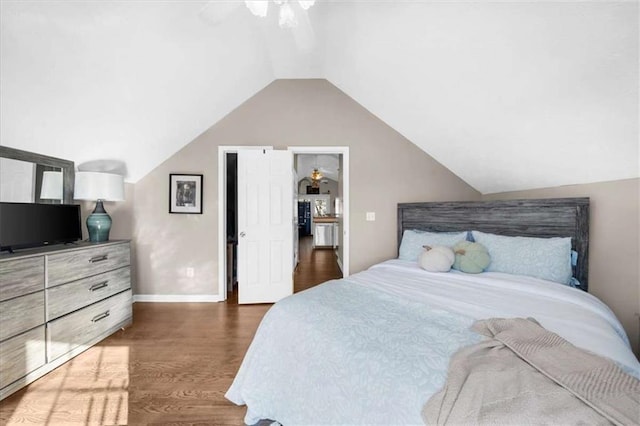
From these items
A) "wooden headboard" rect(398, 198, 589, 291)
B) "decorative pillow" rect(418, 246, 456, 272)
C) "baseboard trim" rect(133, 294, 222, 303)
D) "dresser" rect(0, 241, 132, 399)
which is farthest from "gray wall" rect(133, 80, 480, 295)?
"decorative pillow" rect(418, 246, 456, 272)

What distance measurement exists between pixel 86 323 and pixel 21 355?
453mm

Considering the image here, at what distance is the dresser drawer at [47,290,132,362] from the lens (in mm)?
1852

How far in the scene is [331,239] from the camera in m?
7.55

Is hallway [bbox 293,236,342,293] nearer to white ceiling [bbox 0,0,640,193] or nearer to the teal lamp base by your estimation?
the teal lamp base

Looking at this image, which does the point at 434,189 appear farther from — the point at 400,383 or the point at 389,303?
the point at 400,383

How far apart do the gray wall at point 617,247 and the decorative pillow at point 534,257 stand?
0.22 metres

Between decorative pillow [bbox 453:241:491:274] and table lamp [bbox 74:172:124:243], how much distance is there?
330cm

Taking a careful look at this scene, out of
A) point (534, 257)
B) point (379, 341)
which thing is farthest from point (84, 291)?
point (534, 257)

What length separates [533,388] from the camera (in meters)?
0.75

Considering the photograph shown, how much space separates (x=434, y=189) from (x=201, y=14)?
9.84 ft

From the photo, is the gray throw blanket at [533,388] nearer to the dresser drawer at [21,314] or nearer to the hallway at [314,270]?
the dresser drawer at [21,314]

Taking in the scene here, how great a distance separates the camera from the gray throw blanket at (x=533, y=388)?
668 mm

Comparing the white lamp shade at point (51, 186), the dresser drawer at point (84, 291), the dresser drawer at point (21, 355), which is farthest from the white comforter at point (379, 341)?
the white lamp shade at point (51, 186)

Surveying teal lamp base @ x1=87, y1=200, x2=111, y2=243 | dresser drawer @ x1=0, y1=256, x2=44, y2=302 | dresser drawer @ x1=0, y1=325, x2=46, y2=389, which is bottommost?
dresser drawer @ x1=0, y1=325, x2=46, y2=389
